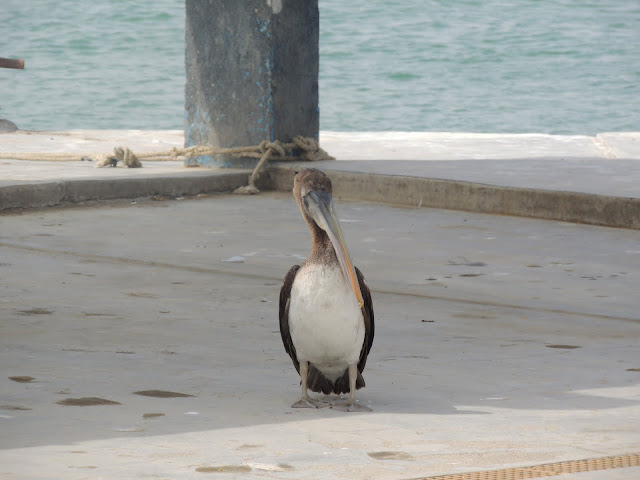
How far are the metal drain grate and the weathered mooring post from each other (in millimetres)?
6990

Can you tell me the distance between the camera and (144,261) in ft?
21.6

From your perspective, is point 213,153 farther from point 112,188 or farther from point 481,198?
point 481,198

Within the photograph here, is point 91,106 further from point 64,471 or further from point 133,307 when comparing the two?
point 64,471

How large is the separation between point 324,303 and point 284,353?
0.95 meters

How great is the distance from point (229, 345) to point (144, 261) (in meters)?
2.00

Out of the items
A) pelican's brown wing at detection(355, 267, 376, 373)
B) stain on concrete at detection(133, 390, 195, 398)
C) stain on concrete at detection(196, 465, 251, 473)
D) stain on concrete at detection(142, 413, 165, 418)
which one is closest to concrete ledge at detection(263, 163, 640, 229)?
pelican's brown wing at detection(355, 267, 376, 373)

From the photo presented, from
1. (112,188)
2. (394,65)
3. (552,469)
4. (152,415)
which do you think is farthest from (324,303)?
(394,65)

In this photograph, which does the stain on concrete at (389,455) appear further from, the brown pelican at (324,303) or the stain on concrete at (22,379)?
the stain on concrete at (22,379)

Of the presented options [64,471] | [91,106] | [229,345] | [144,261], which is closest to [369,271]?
[144,261]

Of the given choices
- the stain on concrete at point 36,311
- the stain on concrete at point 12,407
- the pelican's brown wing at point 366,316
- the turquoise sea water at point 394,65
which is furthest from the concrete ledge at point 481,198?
the turquoise sea water at point 394,65

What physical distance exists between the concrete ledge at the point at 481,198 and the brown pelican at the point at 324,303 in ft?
15.1

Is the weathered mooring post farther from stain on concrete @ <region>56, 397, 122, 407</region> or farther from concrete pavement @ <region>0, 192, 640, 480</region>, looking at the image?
stain on concrete @ <region>56, 397, 122, 407</region>

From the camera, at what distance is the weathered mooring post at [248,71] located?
32.3ft

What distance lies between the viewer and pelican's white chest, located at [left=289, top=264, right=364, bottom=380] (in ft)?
12.2
